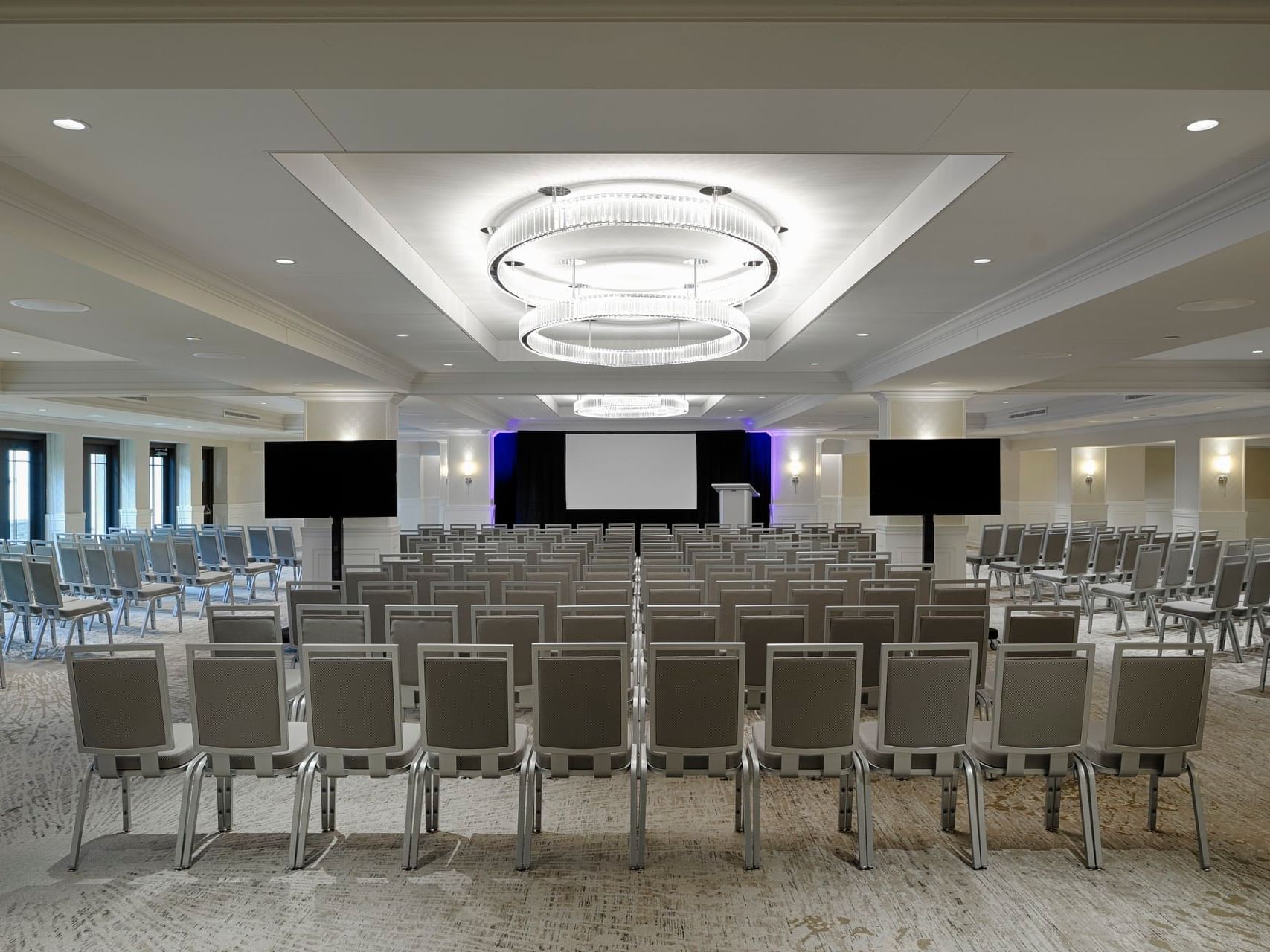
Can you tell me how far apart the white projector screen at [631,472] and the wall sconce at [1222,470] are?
1127 cm

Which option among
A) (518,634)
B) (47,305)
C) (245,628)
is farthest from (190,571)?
(518,634)

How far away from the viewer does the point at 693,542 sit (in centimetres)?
1038

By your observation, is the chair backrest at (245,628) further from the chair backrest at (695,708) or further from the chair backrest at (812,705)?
the chair backrest at (812,705)

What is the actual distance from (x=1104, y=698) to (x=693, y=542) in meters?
5.01

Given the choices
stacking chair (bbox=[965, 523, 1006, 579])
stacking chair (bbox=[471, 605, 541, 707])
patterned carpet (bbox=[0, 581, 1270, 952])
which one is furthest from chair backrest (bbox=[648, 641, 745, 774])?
stacking chair (bbox=[965, 523, 1006, 579])

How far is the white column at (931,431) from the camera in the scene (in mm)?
11297

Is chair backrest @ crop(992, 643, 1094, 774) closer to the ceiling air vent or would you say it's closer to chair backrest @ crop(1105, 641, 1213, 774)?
chair backrest @ crop(1105, 641, 1213, 774)

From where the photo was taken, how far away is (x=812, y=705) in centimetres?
339

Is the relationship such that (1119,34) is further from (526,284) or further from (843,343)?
(843,343)

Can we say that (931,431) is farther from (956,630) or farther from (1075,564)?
(956,630)

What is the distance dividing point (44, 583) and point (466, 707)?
260 inches

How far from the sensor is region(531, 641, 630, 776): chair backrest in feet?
11.2

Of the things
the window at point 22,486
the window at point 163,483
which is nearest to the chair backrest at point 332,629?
the window at point 22,486

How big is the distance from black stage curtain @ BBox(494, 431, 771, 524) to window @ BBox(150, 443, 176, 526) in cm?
816
